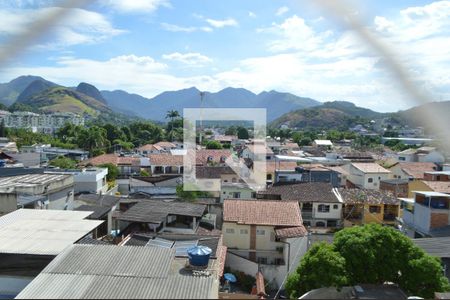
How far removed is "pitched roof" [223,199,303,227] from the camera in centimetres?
904

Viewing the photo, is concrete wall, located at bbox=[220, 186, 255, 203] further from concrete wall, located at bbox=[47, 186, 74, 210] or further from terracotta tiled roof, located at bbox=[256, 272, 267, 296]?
terracotta tiled roof, located at bbox=[256, 272, 267, 296]

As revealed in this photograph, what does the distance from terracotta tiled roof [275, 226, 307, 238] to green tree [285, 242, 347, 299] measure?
2682 mm

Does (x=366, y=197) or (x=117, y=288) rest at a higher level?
(x=117, y=288)

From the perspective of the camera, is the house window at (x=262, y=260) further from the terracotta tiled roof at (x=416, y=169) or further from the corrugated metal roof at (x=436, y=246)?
the terracotta tiled roof at (x=416, y=169)

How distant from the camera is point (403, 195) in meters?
14.0

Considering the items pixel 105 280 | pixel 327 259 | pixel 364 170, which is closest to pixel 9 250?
pixel 105 280

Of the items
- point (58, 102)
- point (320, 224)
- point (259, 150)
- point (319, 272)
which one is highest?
point (58, 102)

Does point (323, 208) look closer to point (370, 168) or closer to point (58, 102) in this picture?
point (370, 168)

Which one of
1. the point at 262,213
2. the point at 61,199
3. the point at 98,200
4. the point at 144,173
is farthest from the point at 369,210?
the point at 144,173

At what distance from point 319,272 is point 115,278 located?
268cm

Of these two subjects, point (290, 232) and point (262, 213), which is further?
point (262, 213)

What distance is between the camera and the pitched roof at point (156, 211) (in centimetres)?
855

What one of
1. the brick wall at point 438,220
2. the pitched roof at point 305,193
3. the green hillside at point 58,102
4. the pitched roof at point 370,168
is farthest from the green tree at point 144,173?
the green hillside at point 58,102

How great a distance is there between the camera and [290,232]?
848 cm
